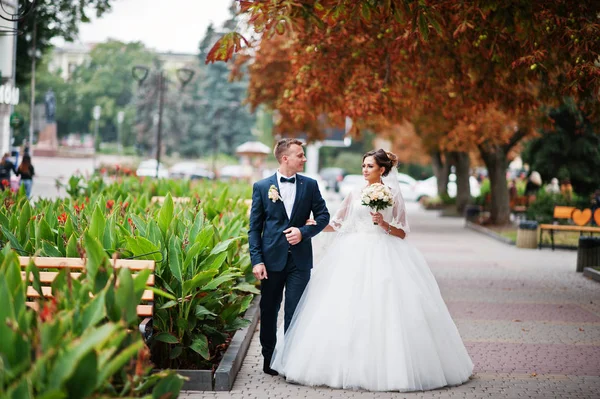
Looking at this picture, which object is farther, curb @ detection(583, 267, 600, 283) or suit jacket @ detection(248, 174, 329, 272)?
curb @ detection(583, 267, 600, 283)

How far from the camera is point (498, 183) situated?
3262 centimetres

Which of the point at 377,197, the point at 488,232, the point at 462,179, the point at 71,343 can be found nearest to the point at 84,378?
the point at 71,343

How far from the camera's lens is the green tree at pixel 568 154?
34812 mm

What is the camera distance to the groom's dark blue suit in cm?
747

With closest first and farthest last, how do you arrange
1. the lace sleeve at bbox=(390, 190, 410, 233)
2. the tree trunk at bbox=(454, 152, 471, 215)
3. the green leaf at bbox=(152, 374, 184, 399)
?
the green leaf at bbox=(152, 374, 184, 399), the lace sleeve at bbox=(390, 190, 410, 233), the tree trunk at bbox=(454, 152, 471, 215)

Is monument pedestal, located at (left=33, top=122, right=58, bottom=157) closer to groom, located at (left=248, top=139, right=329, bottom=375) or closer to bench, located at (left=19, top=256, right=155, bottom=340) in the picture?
bench, located at (left=19, top=256, right=155, bottom=340)

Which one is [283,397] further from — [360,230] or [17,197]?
[17,197]

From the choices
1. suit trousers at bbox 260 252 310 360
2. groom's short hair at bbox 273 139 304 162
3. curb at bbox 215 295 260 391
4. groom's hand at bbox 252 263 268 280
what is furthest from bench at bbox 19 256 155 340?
groom's short hair at bbox 273 139 304 162

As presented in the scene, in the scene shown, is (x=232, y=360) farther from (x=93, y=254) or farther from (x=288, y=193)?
(x=93, y=254)

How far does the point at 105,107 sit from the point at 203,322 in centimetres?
10462

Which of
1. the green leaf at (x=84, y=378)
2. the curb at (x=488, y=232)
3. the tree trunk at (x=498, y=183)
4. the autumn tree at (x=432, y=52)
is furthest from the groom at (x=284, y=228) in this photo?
the tree trunk at (x=498, y=183)

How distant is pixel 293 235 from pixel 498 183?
26.3 metres

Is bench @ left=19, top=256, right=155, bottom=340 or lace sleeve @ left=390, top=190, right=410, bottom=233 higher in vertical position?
lace sleeve @ left=390, top=190, right=410, bottom=233

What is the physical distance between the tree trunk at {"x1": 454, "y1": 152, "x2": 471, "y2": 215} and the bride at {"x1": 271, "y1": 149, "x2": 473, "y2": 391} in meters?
33.6
